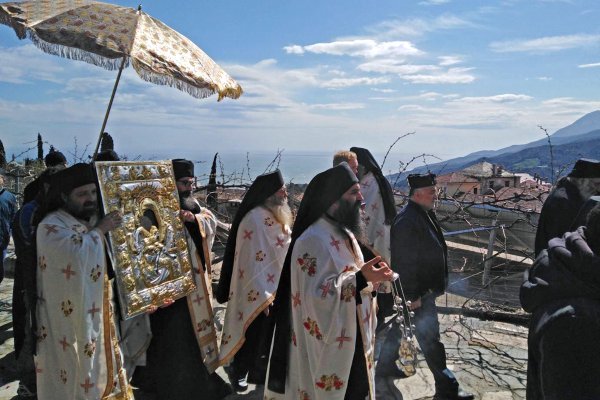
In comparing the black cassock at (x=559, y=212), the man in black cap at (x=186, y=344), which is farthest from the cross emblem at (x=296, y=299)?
the black cassock at (x=559, y=212)

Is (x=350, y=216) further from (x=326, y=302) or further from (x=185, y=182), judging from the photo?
(x=185, y=182)

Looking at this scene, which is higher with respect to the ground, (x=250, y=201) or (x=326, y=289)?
(x=250, y=201)

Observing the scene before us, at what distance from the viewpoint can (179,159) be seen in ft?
15.7

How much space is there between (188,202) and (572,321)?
3590 millimetres

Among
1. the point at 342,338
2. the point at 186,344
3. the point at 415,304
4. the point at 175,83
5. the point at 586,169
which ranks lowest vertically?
Answer: the point at 186,344

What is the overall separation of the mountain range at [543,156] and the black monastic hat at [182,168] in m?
3.10

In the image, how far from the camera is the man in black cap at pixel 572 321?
226 cm

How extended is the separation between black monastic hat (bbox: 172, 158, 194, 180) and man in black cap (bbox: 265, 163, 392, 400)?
1.74m

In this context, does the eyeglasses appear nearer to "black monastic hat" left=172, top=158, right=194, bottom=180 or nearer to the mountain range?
"black monastic hat" left=172, top=158, right=194, bottom=180

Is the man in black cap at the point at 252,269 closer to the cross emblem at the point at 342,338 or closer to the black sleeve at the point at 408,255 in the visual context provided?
the black sleeve at the point at 408,255

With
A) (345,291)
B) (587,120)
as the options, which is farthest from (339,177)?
(587,120)

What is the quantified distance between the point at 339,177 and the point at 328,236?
41 centimetres

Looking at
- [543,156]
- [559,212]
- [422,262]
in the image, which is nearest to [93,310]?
[422,262]

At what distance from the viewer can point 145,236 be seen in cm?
415
